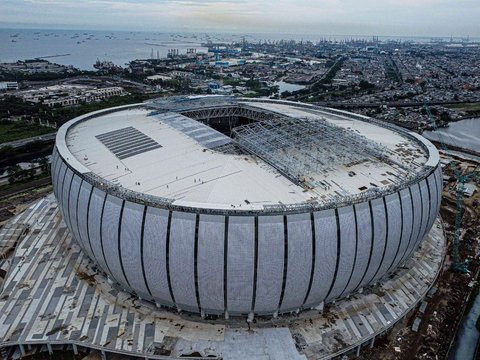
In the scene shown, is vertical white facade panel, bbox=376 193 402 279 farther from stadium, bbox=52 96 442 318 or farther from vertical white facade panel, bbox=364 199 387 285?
vertical white facade panel, bbox=364 199 387 285

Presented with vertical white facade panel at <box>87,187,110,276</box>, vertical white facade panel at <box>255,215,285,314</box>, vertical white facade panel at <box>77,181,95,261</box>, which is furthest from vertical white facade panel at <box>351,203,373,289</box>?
vertical white facade panel at <box>77,181,95,261</box>

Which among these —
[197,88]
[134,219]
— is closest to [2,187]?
[134,219]

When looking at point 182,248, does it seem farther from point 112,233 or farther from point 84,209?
point 84,209

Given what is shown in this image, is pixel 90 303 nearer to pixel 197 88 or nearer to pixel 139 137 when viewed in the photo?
pixel 139 137

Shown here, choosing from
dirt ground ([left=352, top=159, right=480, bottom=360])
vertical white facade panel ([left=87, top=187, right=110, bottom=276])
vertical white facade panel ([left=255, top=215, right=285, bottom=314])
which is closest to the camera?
vertical white facade panel ([left=255, top=215, right=285, bottom=314])

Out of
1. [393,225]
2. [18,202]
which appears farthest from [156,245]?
[18,202]

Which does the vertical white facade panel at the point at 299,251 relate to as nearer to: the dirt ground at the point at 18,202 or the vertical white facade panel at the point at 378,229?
the vertical white facade panel at the point at 378,229

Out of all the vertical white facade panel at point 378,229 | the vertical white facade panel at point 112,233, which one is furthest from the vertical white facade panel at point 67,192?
the vertical white facade panel at point 378,229
